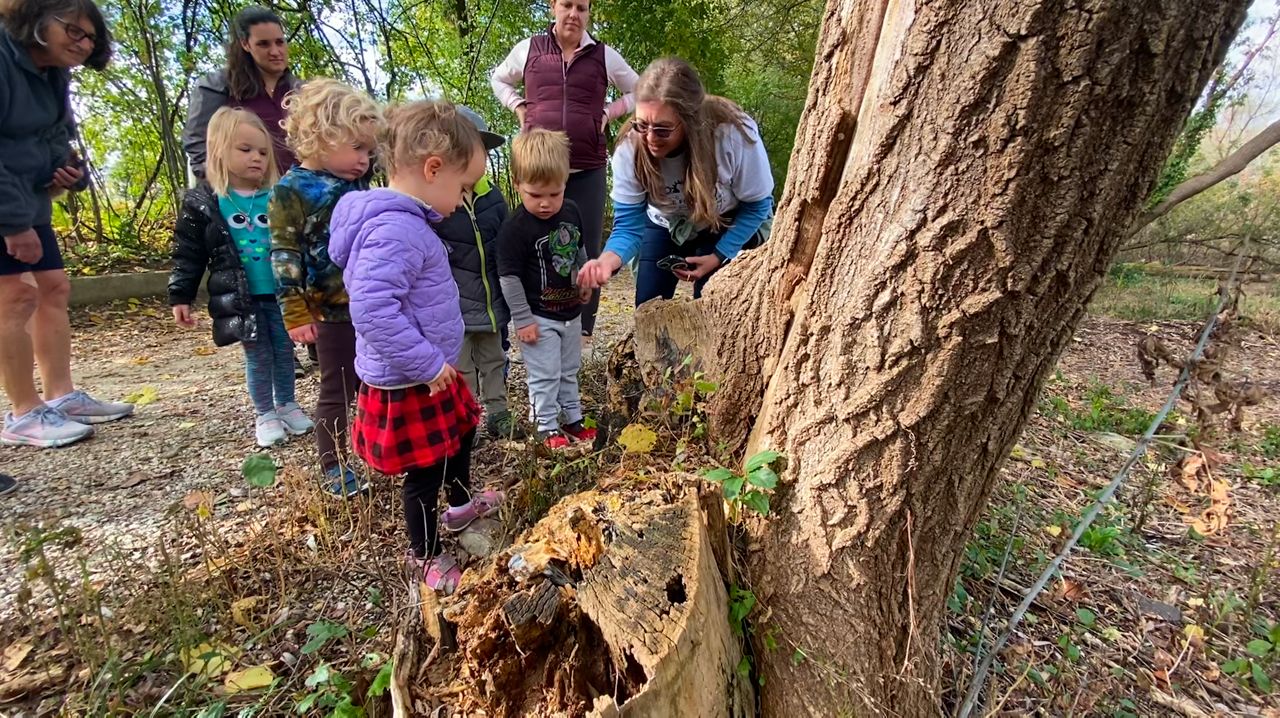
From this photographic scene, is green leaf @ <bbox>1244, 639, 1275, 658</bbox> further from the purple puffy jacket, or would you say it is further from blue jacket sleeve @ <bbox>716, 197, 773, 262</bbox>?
the purple puffy jacket

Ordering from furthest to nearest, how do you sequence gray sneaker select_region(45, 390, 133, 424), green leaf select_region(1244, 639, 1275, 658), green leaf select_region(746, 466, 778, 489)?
gray sneaker select_region(45, 390, 133, 424), green leaf select_region(1244, 639, 1275, 658), green leaf select_region(746, 466, 778, 489)

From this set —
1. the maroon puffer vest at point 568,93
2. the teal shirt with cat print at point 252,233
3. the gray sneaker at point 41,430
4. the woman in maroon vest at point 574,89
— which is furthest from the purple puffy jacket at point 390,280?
the gray sneaker at point 41,430

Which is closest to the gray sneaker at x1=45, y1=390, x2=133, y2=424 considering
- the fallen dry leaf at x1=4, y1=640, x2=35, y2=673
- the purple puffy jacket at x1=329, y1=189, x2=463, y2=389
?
the fallen dry leaf at x1=4, y1=640, x2=35, y2=673

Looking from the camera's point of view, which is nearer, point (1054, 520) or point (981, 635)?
point (981, 635)

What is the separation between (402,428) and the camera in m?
1.98

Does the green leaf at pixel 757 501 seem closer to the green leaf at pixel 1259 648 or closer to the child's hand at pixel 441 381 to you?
the child's hand at pixel 441 381

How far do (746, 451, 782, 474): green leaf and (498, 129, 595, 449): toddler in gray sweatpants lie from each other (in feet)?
4.27

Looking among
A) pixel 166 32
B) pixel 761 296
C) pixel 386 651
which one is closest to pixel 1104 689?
pixel 761 296

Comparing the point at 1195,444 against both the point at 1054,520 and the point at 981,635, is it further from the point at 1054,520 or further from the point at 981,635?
the point at 1054,520

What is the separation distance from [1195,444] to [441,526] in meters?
2.31

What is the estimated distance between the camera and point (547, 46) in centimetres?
372

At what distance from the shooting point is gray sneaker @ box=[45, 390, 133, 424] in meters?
3.35

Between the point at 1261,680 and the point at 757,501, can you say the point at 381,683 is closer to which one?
the point at 757,501

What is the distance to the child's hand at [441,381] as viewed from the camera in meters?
1.97
